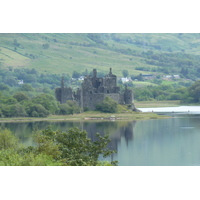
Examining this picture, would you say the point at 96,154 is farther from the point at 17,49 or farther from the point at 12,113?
the point at 17,49

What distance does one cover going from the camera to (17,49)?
166750 millimetres

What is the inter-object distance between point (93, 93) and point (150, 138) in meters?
22.6

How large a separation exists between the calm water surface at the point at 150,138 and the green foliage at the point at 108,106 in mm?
5856

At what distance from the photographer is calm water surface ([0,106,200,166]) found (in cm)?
4025

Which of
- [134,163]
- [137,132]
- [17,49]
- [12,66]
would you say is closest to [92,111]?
[137,132]

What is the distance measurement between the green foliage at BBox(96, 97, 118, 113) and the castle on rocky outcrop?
1189 millimetres

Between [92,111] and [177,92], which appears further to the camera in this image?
[177,92]

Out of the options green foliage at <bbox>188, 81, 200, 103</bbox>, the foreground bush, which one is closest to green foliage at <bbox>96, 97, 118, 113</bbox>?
green foliage at <bbox>188, 81, 200, 103</bbox>

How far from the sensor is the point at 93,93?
240 ft

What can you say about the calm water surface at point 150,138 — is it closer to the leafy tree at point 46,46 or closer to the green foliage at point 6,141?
the green foliage at point 6,141

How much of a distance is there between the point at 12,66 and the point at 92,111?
83652mm

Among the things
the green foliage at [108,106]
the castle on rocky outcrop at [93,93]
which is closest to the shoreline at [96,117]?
the green foliage at [108,106]

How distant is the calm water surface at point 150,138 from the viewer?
132ft

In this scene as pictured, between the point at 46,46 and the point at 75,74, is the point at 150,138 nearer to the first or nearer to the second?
the point at 75,74
